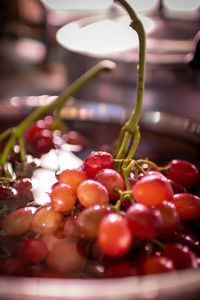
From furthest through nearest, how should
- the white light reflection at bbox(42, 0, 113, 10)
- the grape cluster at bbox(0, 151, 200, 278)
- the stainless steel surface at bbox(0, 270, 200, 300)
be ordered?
1. the white light reflection at bbox(42, 0, 113, 10)
2. the grape cluster at bbox(0, 151, 200, 278)
3. the stainless steel surface at bbox(0, 270, 200, 300)

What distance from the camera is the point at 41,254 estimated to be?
0.42 m

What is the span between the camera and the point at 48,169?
2.22ft

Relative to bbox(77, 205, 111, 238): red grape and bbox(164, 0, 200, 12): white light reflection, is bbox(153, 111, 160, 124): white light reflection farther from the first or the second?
bbox(164, 0, 200, 12): white light reflection

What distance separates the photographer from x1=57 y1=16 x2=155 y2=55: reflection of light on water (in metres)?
1.12

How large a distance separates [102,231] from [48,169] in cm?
30

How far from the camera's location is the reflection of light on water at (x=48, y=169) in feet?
1.86

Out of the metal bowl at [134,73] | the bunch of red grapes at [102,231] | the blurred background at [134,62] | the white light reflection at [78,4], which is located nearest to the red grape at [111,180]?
the bunch of red grapes at [102,231]

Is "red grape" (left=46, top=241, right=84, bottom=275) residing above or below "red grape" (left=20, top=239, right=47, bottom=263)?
above

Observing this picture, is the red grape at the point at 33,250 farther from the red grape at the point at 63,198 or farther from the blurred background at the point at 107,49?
the blurred background at the point at 107,49

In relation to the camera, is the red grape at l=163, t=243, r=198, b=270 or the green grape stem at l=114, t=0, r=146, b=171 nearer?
the red grape at l=163, t=243, r=198, b=270

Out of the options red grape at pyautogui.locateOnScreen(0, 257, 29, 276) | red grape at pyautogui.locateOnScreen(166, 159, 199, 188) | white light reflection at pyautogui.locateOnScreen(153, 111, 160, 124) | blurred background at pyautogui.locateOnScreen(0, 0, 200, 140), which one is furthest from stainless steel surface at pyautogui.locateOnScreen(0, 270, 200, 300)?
white light reflection at pyautogui.locateOnScreen(153, 111, 160, 124)

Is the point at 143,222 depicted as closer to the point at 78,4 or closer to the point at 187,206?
the point at 187,206

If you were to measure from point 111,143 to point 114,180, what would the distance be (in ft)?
1.08

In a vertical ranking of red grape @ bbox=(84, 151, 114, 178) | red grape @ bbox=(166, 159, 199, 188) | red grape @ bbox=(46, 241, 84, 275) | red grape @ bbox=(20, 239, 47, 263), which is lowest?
red grape @ bbox=(166, 159, 199, 188)
